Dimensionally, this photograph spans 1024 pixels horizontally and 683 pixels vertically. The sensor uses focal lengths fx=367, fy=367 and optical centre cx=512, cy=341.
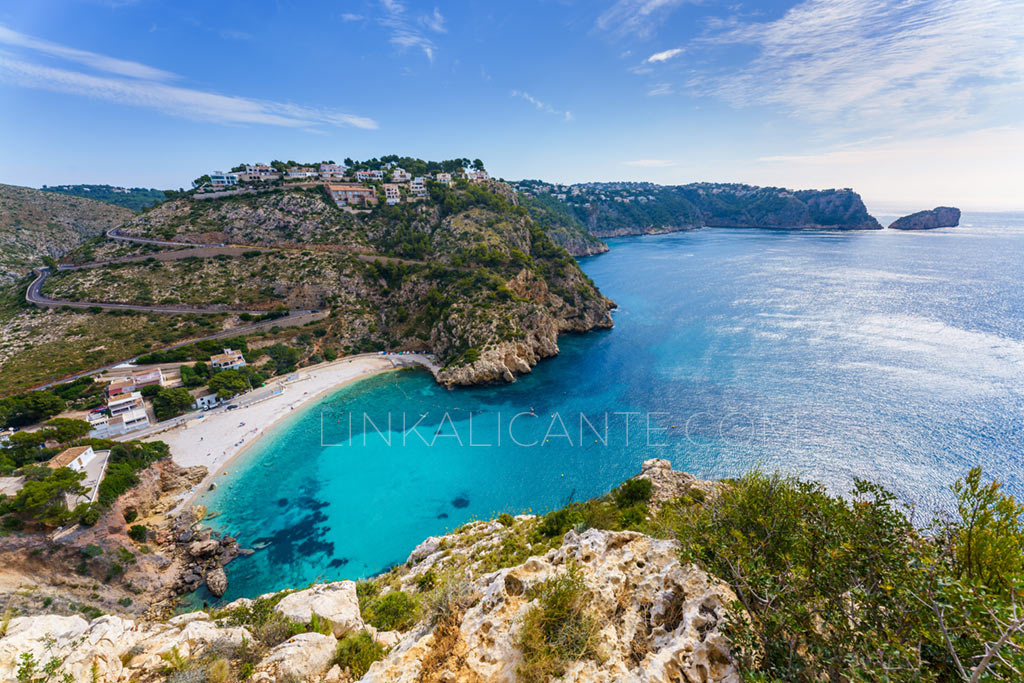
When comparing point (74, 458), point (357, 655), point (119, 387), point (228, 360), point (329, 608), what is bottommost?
point (74, 458)

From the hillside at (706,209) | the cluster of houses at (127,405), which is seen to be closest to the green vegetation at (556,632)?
the cluster of houses at (127,405)

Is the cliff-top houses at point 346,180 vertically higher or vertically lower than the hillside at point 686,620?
higher

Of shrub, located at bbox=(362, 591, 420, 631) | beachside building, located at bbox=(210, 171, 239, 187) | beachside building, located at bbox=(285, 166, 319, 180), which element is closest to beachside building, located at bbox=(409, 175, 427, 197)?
beachside building, located at bbox=(285, 166, 319, 180)

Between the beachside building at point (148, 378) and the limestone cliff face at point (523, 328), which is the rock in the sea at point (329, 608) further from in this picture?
the beachside building at point (148, 378)

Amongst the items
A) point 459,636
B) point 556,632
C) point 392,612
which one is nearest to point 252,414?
point 392,612

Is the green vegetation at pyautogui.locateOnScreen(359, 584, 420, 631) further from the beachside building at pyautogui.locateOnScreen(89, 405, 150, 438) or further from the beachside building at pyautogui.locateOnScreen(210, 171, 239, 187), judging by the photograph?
the beachside building at pyautogui.locateOnScreen(210, 171, 239, 187)

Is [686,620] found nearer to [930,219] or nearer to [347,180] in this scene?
[347,180]

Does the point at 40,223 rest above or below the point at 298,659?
above
